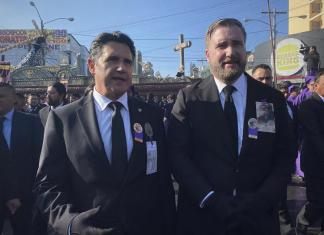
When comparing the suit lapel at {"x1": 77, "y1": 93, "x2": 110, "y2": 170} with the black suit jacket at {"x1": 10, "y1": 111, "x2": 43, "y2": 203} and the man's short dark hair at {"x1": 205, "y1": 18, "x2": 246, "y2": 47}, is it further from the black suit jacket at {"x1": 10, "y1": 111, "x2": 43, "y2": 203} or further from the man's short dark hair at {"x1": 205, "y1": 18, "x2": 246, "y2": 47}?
the black suit jacket at {"x1": 10, "y1": 111, "x2": 43, "y2": 203}

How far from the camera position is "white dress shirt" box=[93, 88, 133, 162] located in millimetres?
2439

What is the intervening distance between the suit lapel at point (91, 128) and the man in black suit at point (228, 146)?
0.55 meters

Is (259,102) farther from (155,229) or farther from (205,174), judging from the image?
(155,229)

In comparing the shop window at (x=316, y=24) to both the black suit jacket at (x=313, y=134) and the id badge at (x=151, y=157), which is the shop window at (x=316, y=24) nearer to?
the black suit jacket at (x=313, y=134)

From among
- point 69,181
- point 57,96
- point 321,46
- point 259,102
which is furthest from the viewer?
point 321,46

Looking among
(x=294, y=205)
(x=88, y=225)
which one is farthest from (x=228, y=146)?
(x=294, y=205)

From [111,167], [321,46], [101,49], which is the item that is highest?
Answer: [321,46]

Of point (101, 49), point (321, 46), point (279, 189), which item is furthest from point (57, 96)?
point (321, 46)

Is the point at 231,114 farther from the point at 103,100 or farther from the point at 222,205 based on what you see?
the point at 103,100

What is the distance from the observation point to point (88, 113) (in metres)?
2.51

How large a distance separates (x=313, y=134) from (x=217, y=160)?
2.18 meters

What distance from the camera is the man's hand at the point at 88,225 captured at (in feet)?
6.98

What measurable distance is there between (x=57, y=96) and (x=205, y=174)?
4.50 meters

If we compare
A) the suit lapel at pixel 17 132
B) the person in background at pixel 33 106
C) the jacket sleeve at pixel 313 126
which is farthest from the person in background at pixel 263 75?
the person in background at pixel 33 106
